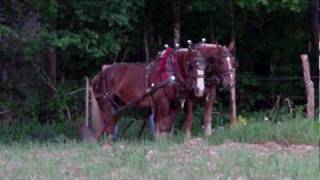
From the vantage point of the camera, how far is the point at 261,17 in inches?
904

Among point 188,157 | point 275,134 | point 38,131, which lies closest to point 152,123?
point 275,134

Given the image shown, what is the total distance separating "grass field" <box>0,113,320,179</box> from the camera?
991 centimetres

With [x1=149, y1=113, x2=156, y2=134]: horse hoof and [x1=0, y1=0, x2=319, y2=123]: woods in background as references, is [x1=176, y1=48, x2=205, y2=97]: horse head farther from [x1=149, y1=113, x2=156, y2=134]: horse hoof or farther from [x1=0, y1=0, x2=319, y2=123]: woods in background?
[x1=0, y1=0, x2=319, y2=123]: woods in background

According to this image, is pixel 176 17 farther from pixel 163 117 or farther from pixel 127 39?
pixel 163 117

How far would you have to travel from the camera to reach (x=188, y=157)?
1121 cm

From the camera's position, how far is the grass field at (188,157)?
9906mm

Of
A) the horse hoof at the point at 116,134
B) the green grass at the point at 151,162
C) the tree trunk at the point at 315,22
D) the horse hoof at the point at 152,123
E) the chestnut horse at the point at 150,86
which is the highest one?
the tree trunk at the point at 315,22

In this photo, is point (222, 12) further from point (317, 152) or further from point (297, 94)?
point (317, 152)

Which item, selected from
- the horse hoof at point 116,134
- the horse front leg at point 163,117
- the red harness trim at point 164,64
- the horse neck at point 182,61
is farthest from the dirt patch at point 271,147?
the horse hoof at point 116,134

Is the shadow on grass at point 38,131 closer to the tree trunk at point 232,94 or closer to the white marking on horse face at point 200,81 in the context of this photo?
the tree trunk at point 232,94

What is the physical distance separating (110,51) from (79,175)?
8.99 metres

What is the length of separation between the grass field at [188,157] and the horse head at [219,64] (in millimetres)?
852

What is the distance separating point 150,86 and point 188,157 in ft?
12.8

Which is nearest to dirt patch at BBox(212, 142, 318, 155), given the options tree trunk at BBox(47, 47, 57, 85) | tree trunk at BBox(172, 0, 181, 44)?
tree trunk at BBox(172, 0, 181, 44)
